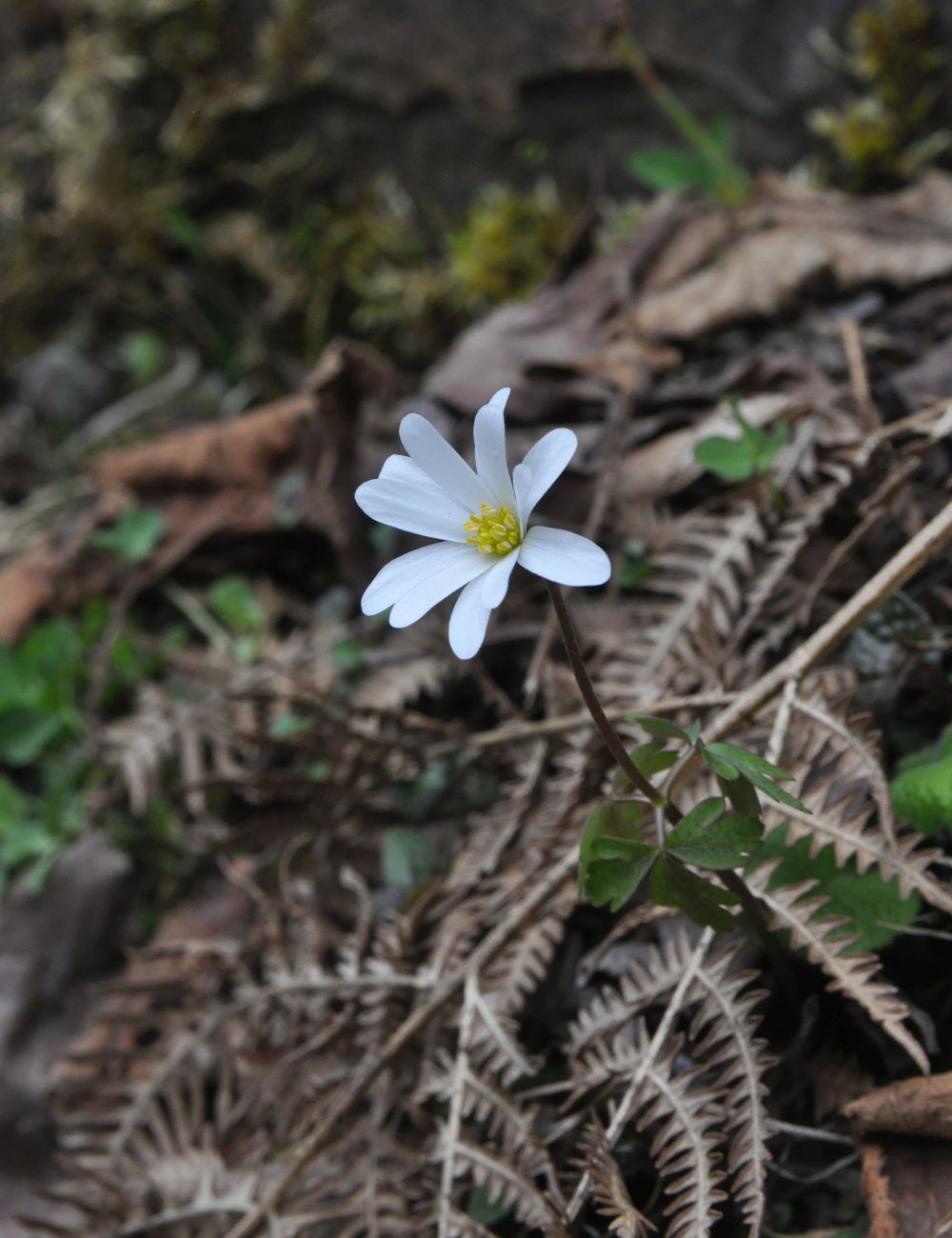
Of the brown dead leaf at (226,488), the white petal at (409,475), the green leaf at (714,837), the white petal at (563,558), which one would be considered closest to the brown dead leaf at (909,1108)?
the green leaf at (714,837)

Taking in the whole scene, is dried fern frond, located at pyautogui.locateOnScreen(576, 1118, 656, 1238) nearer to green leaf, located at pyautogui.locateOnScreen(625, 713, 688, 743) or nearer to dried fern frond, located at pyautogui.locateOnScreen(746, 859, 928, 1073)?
dried fern frond, located at pyautogui.locateOnScreen(746, 859, 928, 1073)

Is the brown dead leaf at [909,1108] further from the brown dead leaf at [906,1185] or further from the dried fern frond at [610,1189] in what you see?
the dried fern frond at [610,1189]

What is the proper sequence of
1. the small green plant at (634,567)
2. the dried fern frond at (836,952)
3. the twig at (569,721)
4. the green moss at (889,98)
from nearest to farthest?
1. the dried fern frond at (836,952)
2. the twig at (569,721)
3. the small green plant at (634,567)
4. the green moss at (889,98)

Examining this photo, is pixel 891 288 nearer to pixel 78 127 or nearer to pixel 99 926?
pixel 99 926

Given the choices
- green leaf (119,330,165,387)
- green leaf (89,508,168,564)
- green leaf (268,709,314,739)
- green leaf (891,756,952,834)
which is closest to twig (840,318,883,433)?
green leaf (891,756,952,834)

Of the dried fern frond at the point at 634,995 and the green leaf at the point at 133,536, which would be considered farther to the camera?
the green leaf at the point at 133,536

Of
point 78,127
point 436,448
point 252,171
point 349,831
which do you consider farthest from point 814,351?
point 78,127
